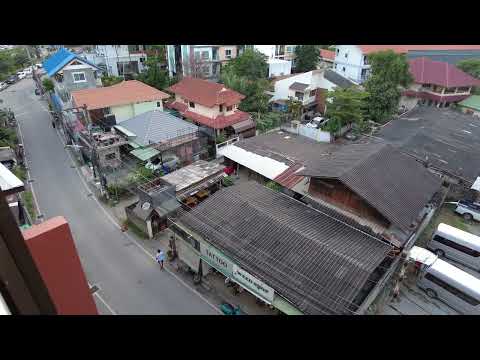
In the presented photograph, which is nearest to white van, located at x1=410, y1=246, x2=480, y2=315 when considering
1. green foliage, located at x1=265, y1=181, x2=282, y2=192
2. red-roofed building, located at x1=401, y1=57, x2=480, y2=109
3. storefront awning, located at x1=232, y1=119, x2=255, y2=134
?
green foliage, located at x1=265, y1=181, x2=282, y2=192

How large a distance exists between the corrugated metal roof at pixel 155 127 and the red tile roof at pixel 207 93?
290 cm

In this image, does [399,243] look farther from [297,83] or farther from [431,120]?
[297,83]

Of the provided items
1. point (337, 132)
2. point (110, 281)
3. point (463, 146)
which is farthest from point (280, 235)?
point (463, 146)

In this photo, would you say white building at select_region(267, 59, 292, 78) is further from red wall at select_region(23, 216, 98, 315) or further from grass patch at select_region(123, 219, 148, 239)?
red wall at select_region(23, 216, 98, 315)

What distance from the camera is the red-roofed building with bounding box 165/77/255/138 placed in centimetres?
2272

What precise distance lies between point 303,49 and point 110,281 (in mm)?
36615

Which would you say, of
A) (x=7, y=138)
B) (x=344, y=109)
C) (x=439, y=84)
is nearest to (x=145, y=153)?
(x=7, y=138)

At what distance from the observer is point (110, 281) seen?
12.6 m

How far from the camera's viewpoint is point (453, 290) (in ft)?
38.2

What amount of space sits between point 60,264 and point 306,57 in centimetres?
4025

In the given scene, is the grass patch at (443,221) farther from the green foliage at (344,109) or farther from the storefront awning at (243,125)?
the storefront awning at (243,125)

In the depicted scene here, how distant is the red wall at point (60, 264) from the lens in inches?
156

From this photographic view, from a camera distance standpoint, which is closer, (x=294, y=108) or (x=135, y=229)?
(x=135, y=229)

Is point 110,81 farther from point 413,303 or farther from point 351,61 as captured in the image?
point 413,303
